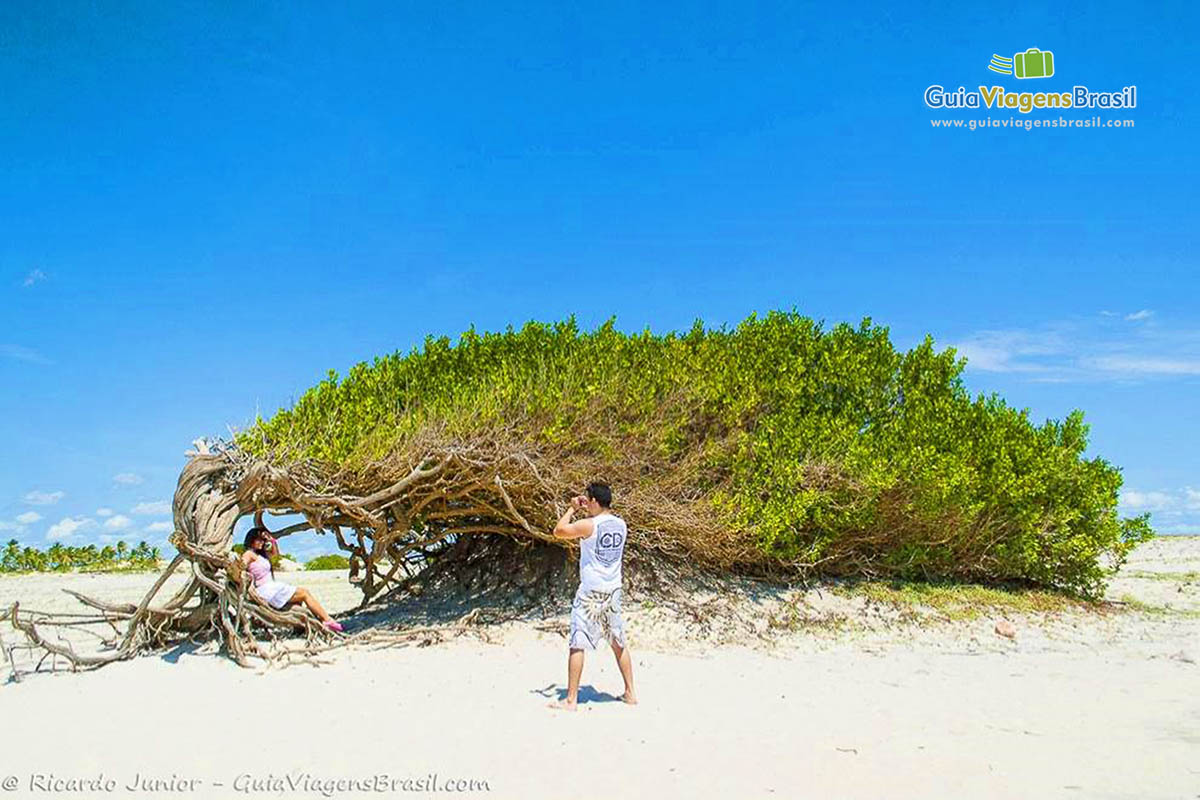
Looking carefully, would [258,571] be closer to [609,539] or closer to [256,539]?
[256,539]

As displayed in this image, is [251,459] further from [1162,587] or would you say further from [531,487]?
[1162,587]

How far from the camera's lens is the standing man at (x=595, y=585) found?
834 centimetres

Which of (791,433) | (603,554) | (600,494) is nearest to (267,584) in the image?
(603,554)

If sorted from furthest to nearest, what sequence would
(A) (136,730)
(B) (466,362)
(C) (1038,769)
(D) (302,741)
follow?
1. (B) (466,362)
2. (A) (136,730)
3. (D) (302,741)
4. (C) (1038,769)

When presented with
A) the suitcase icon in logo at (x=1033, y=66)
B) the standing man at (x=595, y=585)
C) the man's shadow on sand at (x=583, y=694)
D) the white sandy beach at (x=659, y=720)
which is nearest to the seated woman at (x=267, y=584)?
the white sandy beach at (x=659, y=720)

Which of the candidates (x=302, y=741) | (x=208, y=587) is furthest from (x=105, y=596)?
(x=302, y=741)

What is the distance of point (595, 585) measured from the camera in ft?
27.5

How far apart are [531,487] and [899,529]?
645cm

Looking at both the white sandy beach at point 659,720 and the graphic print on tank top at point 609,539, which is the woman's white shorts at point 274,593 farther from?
the graphic print on tank top at point 609,539

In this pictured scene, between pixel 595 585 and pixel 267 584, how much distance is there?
5105mm

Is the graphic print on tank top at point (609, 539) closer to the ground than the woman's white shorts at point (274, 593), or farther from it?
farther from it

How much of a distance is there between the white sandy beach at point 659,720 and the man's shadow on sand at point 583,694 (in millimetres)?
40

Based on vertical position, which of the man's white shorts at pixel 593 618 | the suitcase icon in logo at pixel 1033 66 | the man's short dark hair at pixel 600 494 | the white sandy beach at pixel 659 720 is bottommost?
the white sandy beach at pixel 659 720

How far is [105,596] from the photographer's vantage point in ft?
64.7
